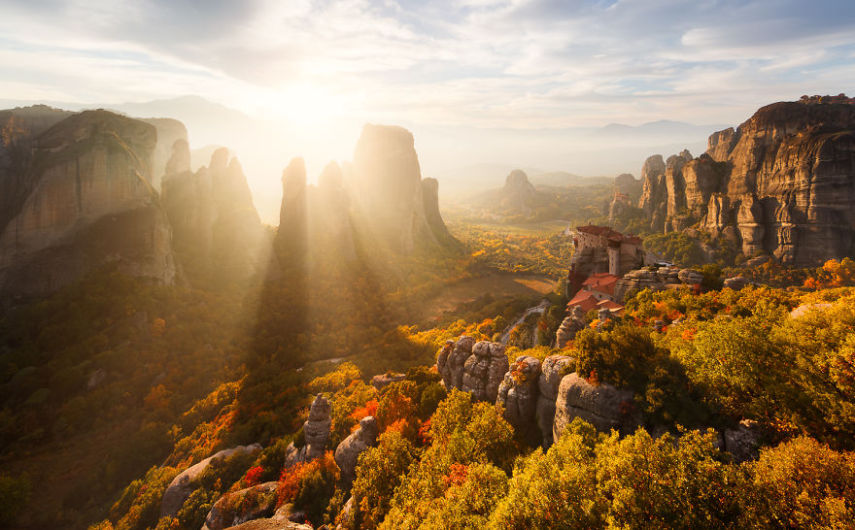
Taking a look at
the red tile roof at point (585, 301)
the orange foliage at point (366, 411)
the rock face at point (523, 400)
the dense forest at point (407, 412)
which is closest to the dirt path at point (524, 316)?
the dense forest at point (407, 412)

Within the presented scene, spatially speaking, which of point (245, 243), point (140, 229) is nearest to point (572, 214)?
point (245, 243)

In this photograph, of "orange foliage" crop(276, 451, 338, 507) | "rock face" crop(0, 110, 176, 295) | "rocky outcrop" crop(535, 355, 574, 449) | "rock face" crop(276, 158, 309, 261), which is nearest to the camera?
"rocky outcrop" crop(535, 355, 574, 449)

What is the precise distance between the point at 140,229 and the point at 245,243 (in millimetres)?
22623

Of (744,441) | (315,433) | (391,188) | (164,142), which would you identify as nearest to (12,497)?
(315,433)

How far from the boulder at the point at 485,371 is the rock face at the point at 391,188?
235 feet

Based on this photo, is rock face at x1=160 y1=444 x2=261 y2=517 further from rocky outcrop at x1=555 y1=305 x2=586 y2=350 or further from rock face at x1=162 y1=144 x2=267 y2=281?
rock face at x1=162 y1=144 x2=267 y2=281

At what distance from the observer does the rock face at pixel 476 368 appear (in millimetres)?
24125

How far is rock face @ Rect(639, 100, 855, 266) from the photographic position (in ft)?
208

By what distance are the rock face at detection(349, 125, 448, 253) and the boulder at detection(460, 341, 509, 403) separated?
71.6m

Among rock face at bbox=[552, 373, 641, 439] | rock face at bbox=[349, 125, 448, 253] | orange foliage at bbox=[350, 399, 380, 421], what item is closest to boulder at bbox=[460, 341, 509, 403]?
rock face at bbox=[552, 373, 641, 439]

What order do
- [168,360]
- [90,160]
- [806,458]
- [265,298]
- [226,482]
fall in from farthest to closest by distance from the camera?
[265,298] → [90,160] → [168,360] → [226,482] → [806,458]

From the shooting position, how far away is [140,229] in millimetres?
47125

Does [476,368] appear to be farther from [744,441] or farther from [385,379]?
[385,379]

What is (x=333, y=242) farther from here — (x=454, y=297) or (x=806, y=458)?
(x=806, y=458)
